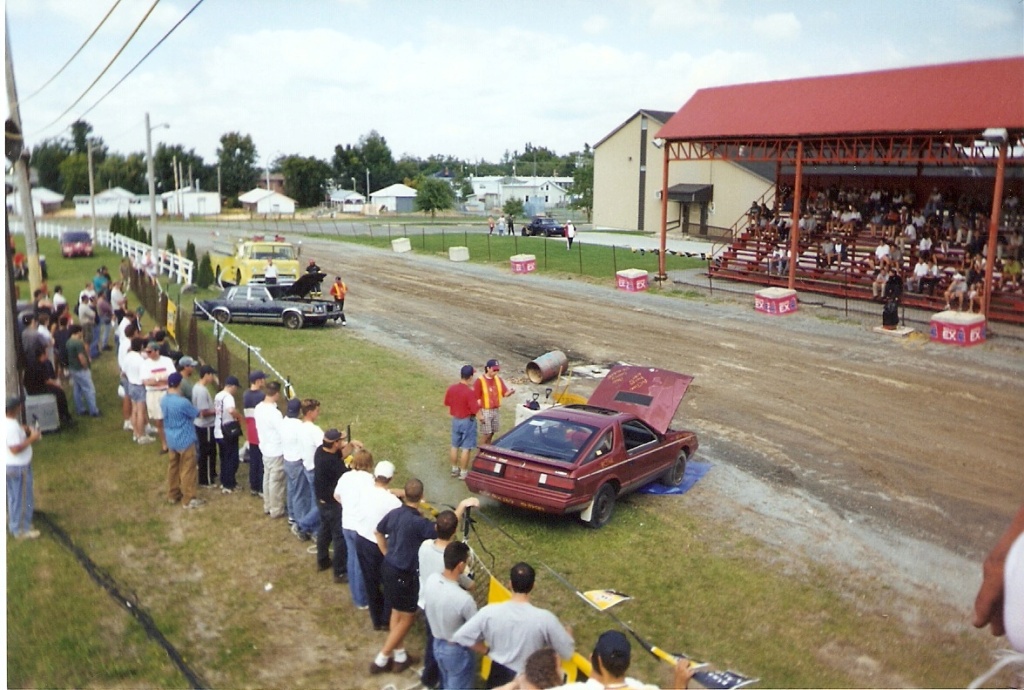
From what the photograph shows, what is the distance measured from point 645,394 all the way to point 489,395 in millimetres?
2203

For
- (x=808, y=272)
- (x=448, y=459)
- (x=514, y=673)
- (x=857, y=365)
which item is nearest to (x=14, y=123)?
(x=448, y=459)

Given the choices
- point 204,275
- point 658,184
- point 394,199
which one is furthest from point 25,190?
point 394,199

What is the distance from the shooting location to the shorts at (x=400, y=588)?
689 cm

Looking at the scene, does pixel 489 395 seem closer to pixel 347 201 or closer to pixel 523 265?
pixel 523 265

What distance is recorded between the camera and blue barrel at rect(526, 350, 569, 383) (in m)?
17.2

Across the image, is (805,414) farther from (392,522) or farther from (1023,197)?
(1023,197)

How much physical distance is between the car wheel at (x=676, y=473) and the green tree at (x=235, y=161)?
91242 mm

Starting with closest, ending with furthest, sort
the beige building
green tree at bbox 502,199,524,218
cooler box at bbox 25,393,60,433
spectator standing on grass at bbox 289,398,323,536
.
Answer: spectator standing on grass at bbox 289,398,323,536, cooler box at bbox 25,393,60,433, the beige building, green tree at bbox 502,199,524,218

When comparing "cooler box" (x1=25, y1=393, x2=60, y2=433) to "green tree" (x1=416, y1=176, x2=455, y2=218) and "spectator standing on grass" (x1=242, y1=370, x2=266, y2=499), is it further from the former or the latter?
"green tree" (x1=416, y1=176, x2=455, y2=218)

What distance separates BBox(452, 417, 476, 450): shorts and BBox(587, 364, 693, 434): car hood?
1.84m

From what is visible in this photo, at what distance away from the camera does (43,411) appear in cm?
1330

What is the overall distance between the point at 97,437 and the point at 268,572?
6204 millimetres

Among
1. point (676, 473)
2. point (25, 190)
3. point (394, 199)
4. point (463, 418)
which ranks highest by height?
point (394, 199)

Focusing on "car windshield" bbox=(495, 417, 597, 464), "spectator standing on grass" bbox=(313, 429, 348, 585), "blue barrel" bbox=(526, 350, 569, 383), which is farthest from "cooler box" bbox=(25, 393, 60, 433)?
"blue barrel" bbox=(526, 350, 569, 383)
